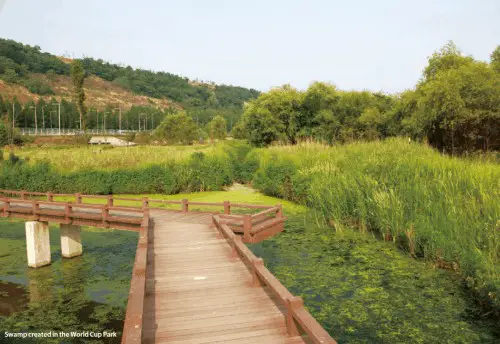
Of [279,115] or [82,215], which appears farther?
[279,115]

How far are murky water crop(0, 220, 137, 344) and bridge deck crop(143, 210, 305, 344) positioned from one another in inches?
96.1

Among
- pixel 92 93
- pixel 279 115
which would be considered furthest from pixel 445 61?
pixel 92 93

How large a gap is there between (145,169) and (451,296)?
2189cm

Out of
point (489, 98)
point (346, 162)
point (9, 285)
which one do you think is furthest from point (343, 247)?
point (489, 98)

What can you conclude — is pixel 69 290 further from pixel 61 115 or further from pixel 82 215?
pixel 61 115

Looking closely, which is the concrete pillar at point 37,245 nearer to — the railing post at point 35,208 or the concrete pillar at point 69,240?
the railing post at point 35,208

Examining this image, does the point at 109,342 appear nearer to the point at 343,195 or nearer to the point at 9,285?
the point at 9,285

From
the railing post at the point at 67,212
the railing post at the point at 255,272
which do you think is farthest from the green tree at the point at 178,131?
the railing post at the point at 255,272

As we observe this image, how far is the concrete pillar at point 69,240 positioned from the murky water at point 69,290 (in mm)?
285

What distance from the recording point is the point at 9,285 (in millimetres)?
13750

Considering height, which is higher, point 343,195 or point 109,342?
point 343,195

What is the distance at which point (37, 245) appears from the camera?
15.7 meters

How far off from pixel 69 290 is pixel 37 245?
3.86 meters

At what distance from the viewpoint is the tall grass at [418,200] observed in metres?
9.96
